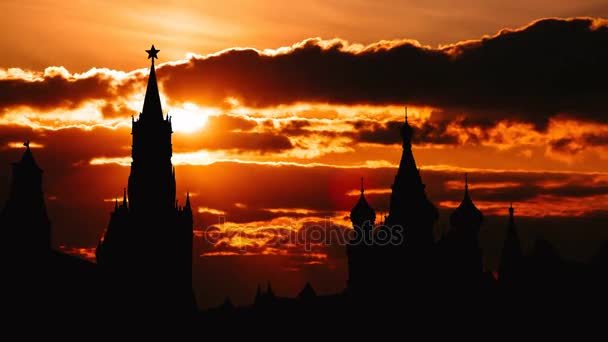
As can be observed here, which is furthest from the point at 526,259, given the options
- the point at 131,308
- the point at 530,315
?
the point at 131,308

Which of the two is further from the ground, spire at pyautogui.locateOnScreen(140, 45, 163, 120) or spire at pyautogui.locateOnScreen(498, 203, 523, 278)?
spire at pyautogui.locateOnScreen(140, 45, 163, 120)

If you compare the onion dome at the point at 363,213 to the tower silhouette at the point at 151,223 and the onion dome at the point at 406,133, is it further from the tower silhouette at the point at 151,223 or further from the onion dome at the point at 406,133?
the tower silhouette at the point at 151,223

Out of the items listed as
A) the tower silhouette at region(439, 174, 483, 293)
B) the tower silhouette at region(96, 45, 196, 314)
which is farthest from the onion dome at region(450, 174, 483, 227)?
the tower silhouette at region(96, 45, 196, 314)

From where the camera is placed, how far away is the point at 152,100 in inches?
5123

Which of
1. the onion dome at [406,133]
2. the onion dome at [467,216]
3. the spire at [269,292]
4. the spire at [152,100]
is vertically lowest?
the spire at [269,292]

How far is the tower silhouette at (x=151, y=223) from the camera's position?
12925 centimetres

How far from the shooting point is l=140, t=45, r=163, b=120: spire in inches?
5089

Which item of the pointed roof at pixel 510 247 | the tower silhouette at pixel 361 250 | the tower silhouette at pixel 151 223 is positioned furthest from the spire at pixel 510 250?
the tower silhouette at pixel 151 223

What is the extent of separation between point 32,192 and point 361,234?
117 feet

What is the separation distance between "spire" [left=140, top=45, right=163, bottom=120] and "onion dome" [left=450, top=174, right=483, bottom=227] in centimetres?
3643

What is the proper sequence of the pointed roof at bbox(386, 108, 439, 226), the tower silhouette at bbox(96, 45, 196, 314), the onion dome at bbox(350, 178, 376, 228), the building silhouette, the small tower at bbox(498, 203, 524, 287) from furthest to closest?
the tower silhouette at bbox(96, 45, 196, 314) → the onion dome at bbox(350, 178, 376, 228) → the pointed roof at bbox(386, 108, 439, 226) → the small tower at bbox(498, 203, 524, 287) → the building silhouette

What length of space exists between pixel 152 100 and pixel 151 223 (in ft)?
46.1

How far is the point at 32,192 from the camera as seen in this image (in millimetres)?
123438

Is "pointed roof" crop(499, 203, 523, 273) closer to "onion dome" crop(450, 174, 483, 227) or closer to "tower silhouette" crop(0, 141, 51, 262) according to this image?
"onion dome" crop(450, 174, 483, 227)
